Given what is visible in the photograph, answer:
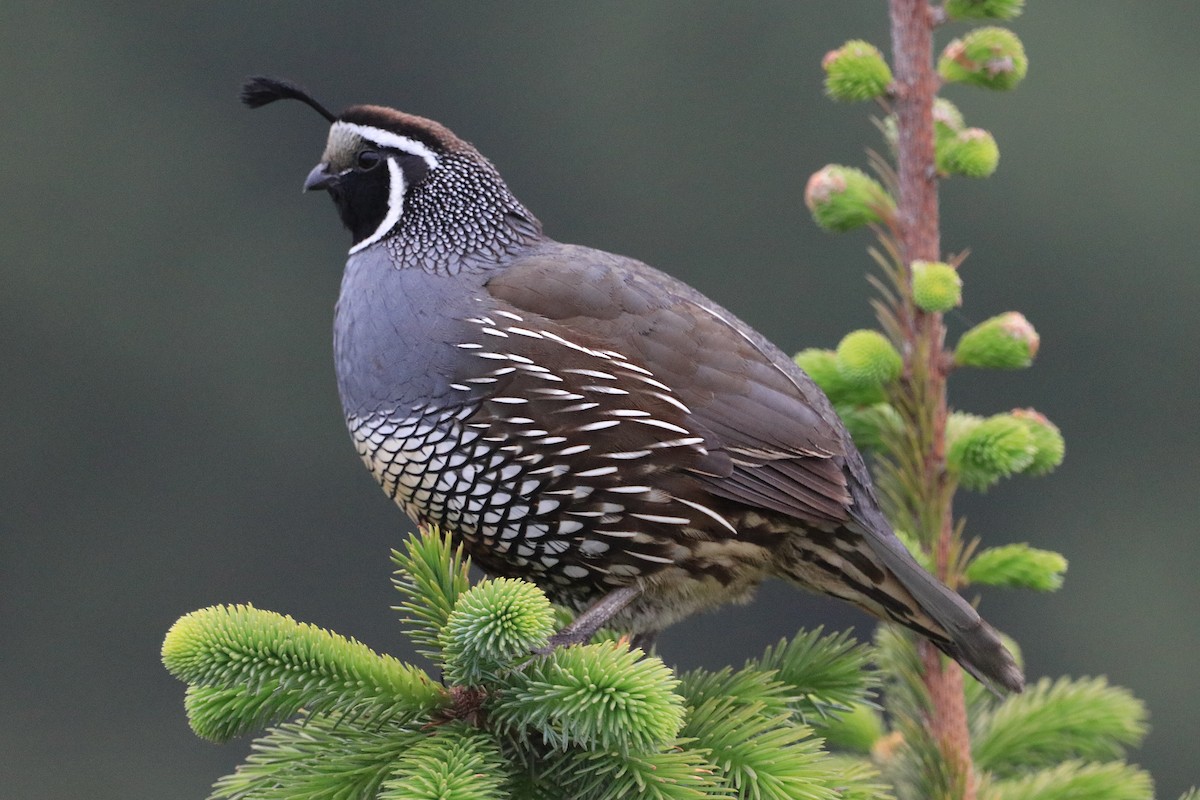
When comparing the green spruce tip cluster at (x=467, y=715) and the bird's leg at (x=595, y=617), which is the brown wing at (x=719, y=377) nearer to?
the bird's leg at (x=595, y=617)

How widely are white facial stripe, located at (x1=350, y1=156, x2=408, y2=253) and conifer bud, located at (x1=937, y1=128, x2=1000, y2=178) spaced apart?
0.66 metres

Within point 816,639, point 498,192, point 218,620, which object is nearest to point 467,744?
point 218,620

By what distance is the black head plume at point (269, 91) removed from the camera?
187cm

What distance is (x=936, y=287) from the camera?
148cm

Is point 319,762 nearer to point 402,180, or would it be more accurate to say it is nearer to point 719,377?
point 719,377

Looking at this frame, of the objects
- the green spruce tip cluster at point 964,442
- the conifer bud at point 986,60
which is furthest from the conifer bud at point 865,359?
the conifer bud at point 986,60

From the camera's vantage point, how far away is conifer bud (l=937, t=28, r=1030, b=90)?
154 centimetres

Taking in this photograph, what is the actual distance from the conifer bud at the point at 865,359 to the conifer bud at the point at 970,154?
0.22 meters

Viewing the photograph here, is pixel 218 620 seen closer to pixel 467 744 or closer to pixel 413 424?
pixel 467 744

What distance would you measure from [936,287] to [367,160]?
2.40 feet

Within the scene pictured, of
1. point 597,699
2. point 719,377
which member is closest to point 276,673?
point 597,699

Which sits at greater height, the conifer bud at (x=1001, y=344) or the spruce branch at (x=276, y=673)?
the conifer bud at (x=1001, y=344)

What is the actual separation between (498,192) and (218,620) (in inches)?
30.8

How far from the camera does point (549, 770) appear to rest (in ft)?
3.98
